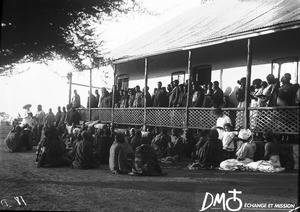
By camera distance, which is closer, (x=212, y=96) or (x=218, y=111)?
(x=218, y=111)

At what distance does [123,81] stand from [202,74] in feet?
24.2

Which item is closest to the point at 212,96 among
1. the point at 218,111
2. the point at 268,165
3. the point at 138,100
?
the point at 218,111

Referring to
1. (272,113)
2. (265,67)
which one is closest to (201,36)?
(265,67)

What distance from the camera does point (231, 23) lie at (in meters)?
14.8

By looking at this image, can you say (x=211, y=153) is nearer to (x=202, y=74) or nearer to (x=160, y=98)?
(x=160, y=98)

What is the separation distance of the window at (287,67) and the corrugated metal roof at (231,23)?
1.62 meters

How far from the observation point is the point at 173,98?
1562 centimetres

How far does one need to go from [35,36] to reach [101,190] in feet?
10.9

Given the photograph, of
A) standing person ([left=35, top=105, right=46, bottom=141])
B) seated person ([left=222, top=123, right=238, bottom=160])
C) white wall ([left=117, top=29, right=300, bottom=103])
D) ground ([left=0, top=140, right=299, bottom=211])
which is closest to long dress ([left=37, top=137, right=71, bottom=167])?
ground ([left=0, top=140, right=299, bottom=211])

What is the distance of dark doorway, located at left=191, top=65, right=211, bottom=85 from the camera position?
16.9m

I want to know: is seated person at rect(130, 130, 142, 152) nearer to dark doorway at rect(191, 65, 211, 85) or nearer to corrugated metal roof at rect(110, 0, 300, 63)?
corrugated metal roof at rect(110, 0, 300, 63)

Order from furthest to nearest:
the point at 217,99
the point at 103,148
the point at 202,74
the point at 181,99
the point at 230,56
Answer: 1. the point at 202,74
2. the point at 230,56
3. the point at 181,99
4. the point at 217,99
5. the point at 103,148

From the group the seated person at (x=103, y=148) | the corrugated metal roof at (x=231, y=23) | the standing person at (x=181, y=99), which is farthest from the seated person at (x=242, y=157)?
the standing person at (x=181, y=99)

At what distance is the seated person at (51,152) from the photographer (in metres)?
11.6
